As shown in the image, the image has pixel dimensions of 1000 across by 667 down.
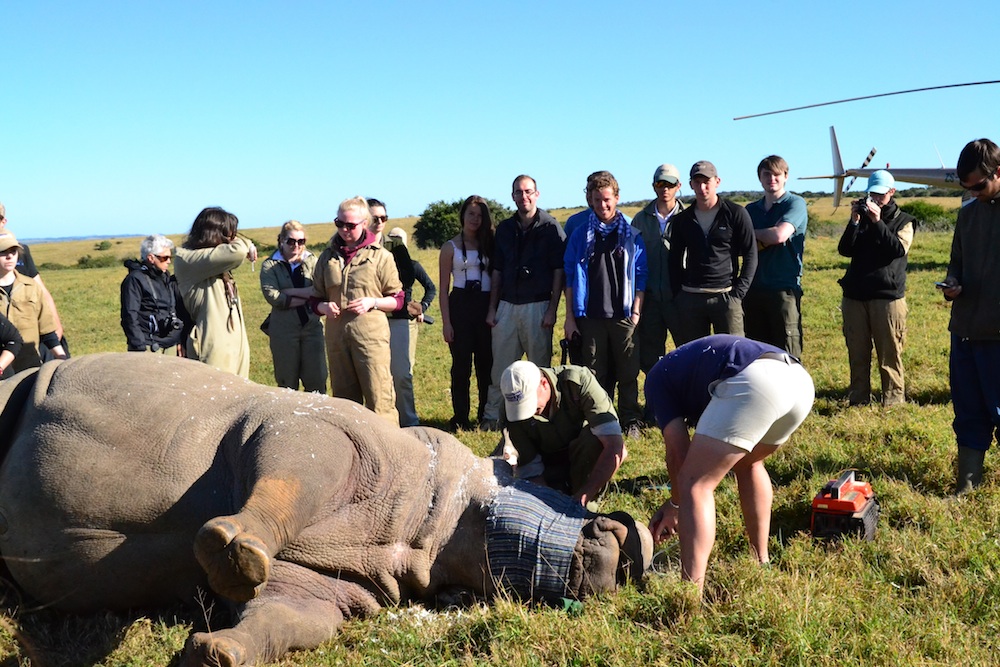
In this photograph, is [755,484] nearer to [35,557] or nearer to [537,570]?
[537,570]

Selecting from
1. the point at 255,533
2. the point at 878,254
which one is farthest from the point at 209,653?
the point at 878,254

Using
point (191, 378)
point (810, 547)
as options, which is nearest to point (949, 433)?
point (810, 547)

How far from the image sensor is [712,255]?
7773mm

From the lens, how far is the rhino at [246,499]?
13.8ft

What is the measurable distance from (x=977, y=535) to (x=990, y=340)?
1545mm

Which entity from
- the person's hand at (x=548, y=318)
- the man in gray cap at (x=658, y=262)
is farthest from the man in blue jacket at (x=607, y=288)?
the man in gray cap at (x=658, y=262)

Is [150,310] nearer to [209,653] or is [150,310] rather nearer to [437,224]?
[209,653]

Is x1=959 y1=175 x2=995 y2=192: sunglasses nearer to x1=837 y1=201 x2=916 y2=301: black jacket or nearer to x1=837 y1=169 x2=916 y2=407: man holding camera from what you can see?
x1=837 y1=169 x2=916 y2=407: man holding camera

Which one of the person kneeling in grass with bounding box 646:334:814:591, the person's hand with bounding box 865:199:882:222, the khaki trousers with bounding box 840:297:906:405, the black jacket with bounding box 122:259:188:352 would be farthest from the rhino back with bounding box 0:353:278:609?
the khaki trousers with bounding box 840:297:906:405

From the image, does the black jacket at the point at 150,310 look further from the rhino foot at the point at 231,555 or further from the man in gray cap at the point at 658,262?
the rhino foot at the point at 231,555

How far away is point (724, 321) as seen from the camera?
781cm

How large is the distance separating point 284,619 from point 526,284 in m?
4.98

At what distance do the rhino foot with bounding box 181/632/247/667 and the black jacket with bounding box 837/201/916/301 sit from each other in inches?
272

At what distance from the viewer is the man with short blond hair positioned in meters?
8.48
